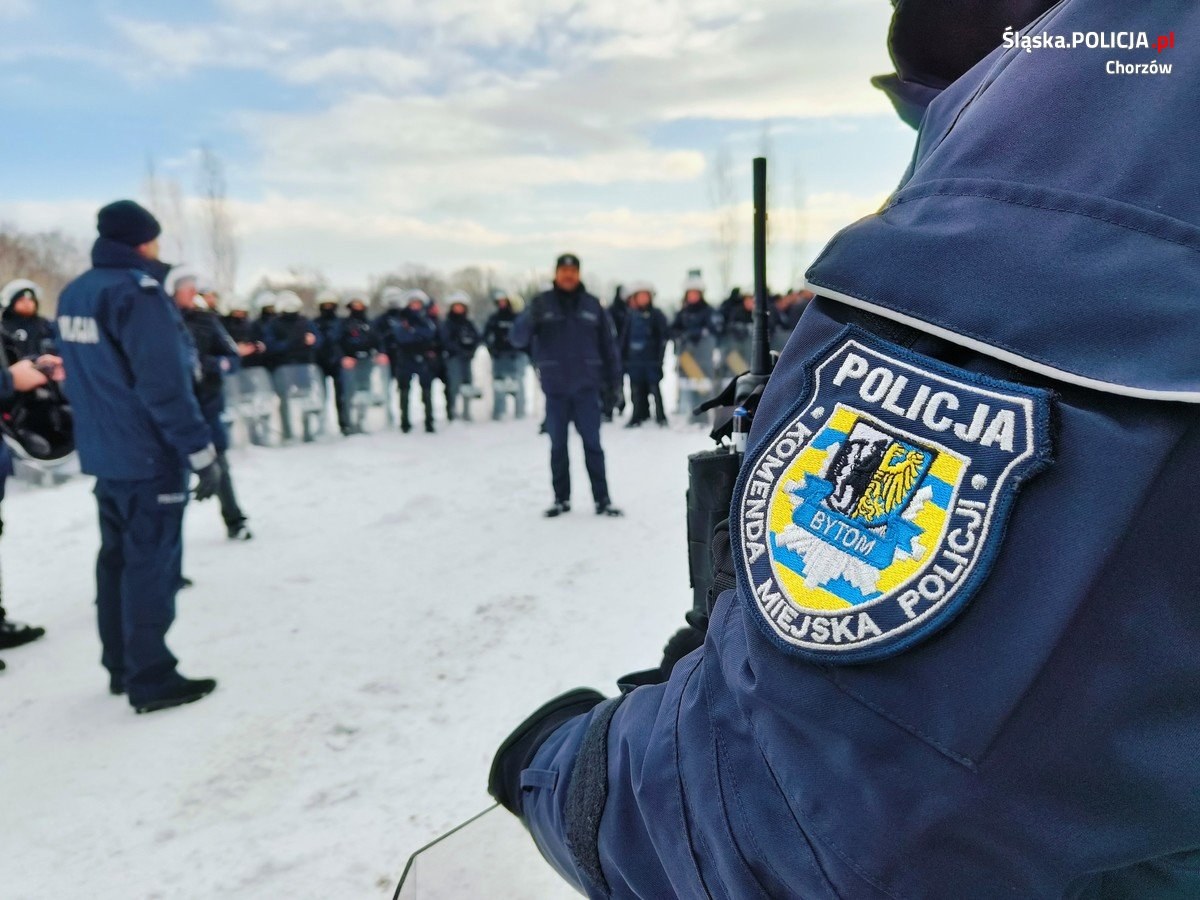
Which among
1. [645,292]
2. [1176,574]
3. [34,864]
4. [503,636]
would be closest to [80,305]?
[34,864]

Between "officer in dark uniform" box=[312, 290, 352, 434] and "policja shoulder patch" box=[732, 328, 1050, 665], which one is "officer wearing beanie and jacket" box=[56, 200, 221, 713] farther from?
"officer in dark uniform" box=[312, 290, 352, 434]

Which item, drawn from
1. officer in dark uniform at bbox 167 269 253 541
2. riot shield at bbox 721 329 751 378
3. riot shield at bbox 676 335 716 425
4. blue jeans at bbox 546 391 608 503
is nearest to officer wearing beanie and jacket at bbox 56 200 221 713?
officer in dark uniform at bbox 167 269 253 541

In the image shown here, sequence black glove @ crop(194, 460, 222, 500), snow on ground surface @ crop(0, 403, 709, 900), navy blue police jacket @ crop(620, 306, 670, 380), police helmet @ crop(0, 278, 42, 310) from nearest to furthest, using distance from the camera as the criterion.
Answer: snow on ground surface @ crop(0, 403, 709, 900)
black glove @ crop(194, 460, 222, 500)
police helmet @ crop(0, 278, 42, 310)
navy blue police jacket @ crop(620, 306, 670, 380)

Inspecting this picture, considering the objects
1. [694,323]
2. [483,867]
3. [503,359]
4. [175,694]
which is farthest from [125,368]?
[694,323]

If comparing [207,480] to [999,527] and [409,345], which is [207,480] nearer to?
[999,527]

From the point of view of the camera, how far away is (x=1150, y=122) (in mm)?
493

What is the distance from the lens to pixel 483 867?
163 centimetres

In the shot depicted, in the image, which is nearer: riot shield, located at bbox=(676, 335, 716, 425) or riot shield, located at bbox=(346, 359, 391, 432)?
riot shield, located at bbox=(346, 359, 391, 432)

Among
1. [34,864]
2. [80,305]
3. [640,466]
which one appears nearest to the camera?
[34,864]

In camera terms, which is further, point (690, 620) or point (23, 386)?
point (23, 386)

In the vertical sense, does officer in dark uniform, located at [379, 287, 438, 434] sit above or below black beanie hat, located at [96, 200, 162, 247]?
below

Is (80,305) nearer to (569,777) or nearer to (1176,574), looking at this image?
(569,777)

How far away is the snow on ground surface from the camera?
2340 millimetres

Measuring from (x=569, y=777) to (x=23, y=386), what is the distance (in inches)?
164
